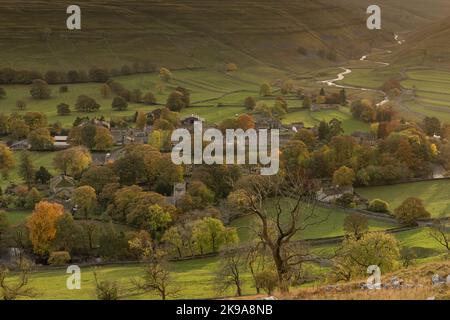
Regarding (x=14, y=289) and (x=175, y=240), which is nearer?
(x=14, y=289)

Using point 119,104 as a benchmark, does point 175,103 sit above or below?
above

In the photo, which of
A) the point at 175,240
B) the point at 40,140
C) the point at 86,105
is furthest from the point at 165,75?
the point at 175,240

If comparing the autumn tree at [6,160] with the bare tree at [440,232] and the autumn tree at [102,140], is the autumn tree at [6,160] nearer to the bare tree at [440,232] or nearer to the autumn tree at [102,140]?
the autumn tree at [102,140]

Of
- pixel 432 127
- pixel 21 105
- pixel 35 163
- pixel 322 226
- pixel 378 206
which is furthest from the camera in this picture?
pixel 21 105

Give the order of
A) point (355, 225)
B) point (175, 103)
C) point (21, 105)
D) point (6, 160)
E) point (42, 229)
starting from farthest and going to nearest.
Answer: point (21, 105) < point (175, 103) < point (6, 160) < point (42, 229) < point (355, 225)

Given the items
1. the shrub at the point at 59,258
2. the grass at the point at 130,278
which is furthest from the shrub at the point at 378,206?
the shrub at the point at 59,258

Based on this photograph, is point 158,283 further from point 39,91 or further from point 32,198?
point 39,91
